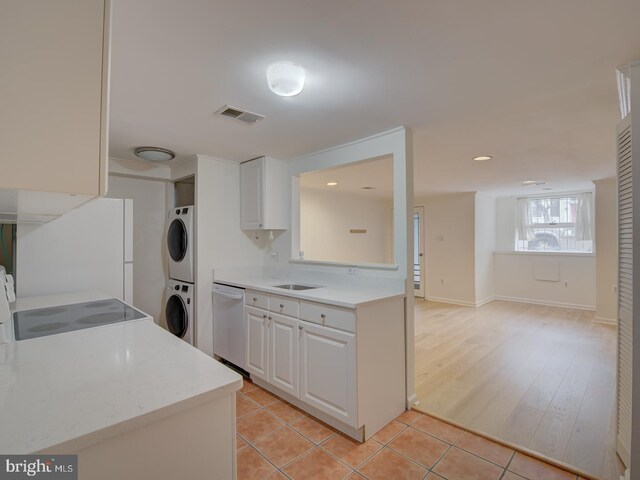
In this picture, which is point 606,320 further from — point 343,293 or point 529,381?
point 343,293

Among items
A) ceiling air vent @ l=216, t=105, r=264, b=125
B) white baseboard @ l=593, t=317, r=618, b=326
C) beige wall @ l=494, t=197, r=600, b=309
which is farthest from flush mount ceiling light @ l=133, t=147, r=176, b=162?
white baseboard @ l=593, t=317, r=618, b=326

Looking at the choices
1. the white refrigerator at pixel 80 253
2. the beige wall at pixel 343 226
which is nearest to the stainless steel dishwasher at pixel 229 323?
the white refrigerator at pixel 80 253

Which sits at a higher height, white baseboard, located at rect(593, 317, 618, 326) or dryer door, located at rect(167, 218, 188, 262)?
dryer door, located at rect(167, 218, 188, 262)

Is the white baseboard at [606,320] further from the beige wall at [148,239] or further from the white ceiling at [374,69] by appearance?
the beige wall at [148,239]

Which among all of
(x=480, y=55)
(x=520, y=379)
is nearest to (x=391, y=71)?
(x=480, y=55)

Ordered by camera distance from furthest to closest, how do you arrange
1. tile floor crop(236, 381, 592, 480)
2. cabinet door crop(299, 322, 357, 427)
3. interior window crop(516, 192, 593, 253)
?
interior window crop(516, 192, 593, 253)
cabinet door crop(299, 322, 357, 427)
tile floor crop(236, 381, 592, 480)

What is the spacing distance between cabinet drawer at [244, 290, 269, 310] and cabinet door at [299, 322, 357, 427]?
48cm

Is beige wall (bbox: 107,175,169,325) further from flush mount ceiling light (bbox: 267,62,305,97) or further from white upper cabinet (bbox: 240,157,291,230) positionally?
flush mount ceiling light (bbox: 267,62,305,97)

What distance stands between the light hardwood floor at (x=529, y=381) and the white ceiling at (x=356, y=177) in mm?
2237

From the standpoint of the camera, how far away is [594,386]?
8.98 ft

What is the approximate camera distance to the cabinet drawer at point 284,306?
7.75ft

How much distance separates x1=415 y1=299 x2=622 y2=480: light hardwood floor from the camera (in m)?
2.03

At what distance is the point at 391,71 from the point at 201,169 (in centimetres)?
227

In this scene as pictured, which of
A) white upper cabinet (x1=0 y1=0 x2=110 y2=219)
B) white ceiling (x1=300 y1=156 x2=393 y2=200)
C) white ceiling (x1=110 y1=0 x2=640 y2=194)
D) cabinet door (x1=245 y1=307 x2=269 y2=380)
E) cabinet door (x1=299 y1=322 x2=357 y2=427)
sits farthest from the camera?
white ceiling (x1=300 y1=156 x2=393 y2=200)
